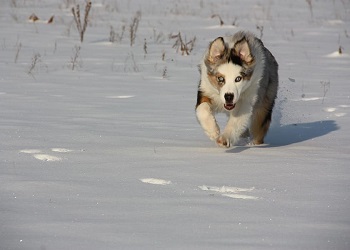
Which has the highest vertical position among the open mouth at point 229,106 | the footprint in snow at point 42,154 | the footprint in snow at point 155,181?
the open mouth at point 229,106

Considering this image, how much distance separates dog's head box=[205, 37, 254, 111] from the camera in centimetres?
671

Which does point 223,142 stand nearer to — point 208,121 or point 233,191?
point 208,121

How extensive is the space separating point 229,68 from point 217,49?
0.24 metres

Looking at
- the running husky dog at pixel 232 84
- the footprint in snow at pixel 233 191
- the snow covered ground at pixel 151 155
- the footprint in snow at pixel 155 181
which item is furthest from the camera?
the running husky dog at pixel 232 84

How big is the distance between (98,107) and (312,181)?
3.99 metres

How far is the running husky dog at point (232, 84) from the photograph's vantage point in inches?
267

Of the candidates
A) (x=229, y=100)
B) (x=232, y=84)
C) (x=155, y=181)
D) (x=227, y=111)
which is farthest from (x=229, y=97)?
(x=155, y=181)

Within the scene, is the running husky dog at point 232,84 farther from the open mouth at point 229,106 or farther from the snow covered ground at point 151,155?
the snow covered ground at point 151,155

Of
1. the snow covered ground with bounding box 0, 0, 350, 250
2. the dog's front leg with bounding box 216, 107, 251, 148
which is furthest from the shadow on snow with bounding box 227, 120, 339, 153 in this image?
the dog's front leg with bounding box 216, 107, 251, 148

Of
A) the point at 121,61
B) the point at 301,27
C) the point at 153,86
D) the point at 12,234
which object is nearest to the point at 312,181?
the point at 12,234

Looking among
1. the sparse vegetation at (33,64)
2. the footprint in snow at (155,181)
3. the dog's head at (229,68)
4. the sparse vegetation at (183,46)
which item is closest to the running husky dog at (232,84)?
the dog's head at (229,68)

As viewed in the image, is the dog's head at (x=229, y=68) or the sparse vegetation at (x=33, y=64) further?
the sparse vegetation at (x=33, y=64)

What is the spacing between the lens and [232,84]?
22.1 feet

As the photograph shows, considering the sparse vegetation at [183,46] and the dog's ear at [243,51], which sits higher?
the dog's ear at [243,51]
